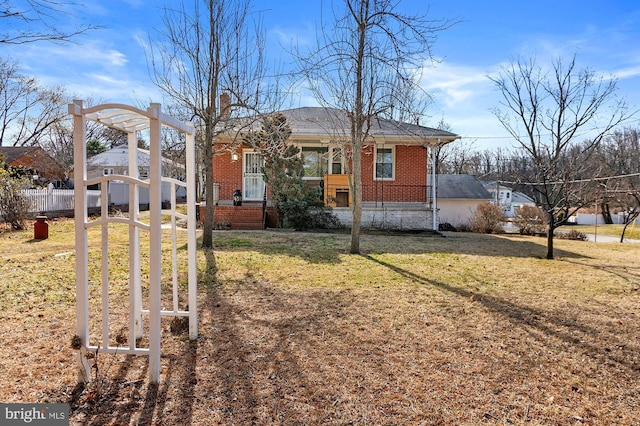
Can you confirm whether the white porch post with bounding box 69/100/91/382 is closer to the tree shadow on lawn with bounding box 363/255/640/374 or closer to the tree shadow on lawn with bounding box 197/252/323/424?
the tree shadow on lawn with bounding box 197/252/323/424

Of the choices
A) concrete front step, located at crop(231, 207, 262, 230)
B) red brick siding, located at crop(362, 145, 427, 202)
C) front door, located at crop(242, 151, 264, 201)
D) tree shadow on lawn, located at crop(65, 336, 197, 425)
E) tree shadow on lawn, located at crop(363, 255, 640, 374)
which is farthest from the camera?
red brick siding, located at crop(362, 145, 427, 202)

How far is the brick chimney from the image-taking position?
8.70 metres

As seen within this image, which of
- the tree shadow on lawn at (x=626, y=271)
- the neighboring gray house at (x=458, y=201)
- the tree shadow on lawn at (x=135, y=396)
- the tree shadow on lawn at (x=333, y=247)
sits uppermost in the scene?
the neighboring gray house at (x=458, y=201)

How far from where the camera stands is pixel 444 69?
9492 mm

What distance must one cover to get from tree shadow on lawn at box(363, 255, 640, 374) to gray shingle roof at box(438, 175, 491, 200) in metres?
17.7

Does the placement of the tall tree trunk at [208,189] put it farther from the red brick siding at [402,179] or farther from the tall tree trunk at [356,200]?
the red brick siding at [402,179]

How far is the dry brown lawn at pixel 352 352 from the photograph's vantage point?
2.54 metres

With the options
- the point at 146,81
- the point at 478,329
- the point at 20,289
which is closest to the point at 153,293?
the point at 478,329

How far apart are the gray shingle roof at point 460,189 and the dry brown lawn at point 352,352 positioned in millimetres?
15700

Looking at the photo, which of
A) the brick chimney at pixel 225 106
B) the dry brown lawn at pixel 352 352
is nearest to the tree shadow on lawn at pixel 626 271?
the dry brown lawn at pixel 352 352

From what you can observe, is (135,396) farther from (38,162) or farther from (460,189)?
(38,162)

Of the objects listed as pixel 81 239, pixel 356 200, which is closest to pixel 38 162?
pixel 356 200

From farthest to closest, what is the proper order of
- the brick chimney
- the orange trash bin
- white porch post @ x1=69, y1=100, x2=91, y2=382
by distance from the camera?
1. the orange trash bin
2. the brick chimney
3. white porch post @ x1=69, y1=100, x2=91, y2=382

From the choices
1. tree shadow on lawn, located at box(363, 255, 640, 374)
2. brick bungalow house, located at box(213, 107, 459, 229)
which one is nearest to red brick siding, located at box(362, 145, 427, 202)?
brick bungalow house, located at box(213, 107, 459, 229)
